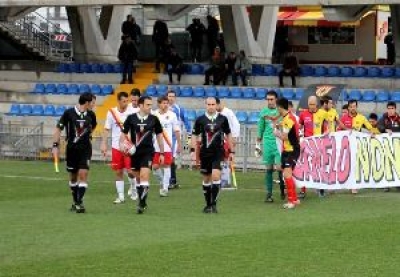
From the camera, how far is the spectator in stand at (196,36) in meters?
44.1

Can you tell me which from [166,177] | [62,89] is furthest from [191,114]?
[166,177]

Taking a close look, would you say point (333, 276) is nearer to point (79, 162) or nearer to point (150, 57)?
point (79, 162)

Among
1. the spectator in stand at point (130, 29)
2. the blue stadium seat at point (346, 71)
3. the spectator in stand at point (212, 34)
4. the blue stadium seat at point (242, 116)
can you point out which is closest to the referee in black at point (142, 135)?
the blue stadium seat at point (242, 116)

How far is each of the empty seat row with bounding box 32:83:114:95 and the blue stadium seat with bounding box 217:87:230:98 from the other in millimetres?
4406

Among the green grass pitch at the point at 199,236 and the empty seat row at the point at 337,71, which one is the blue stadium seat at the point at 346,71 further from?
the green grass pitch at the point at 199,236

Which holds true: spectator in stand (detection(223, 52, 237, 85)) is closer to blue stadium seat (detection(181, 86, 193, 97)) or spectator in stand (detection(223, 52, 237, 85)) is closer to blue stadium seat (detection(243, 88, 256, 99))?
blue stadium seat (detection(181, 86, 193, 97))

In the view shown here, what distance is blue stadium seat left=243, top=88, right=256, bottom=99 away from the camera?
38.9 metres

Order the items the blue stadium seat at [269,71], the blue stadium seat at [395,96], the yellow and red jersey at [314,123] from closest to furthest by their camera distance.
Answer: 1. the yellow and red jersey at [314,123]
2. the blue stadium seat at [395,96]
3. the blue stadium seat at [269,71]

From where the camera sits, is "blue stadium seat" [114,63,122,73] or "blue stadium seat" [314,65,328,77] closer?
"blue stadium seat" [314,65,328,77]

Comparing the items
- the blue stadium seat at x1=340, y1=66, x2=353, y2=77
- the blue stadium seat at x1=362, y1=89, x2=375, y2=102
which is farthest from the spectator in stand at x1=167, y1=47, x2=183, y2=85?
the blue stadium seat at x1=362, y1=89, x2=375, y2=102

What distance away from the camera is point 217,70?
41.3 m

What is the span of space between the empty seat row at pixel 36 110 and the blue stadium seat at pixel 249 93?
6.03m

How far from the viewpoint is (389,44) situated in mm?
42375

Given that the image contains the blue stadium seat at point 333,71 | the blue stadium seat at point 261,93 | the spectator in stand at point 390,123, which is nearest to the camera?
the spectator in stand at point 390,123
